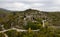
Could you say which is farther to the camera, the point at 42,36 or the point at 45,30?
the point at 45,30

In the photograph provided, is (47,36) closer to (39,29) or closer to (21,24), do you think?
(39,29)

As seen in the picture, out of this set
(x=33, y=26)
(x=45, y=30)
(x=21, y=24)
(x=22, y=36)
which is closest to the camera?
(x=22, y=36)

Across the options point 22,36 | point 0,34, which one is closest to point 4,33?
point 0,34

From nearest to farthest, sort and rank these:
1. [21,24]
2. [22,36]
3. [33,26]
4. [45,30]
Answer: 1. [22,36]
2. [45,30]
3. [33,26]
4. [21,24]

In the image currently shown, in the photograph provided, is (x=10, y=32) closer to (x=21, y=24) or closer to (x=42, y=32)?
(x=42, y=32)

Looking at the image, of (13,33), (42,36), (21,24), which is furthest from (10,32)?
(21,24)

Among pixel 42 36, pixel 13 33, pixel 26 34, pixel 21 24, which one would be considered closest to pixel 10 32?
pixel 13 33

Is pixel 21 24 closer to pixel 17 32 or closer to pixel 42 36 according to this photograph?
pixel 17 32

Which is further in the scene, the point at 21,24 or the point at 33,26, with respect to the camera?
the point at 21,24
